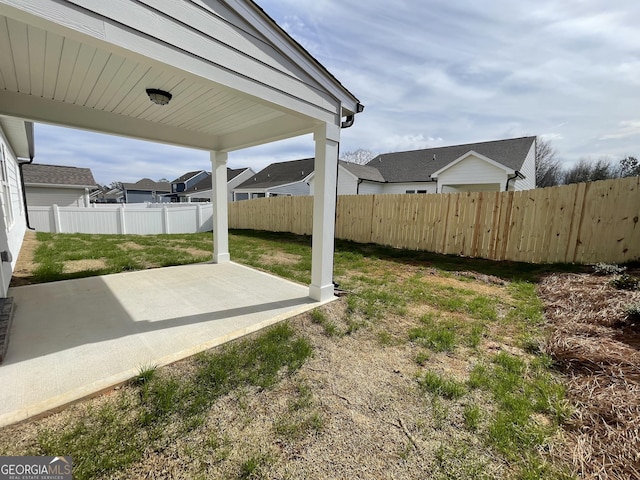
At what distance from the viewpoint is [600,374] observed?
7.61 ft

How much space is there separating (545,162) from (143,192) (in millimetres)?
54658

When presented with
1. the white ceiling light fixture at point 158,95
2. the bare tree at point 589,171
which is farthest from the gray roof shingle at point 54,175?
the bare tree at point 589,171

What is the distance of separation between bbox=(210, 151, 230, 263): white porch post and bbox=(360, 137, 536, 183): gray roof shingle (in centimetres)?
1337

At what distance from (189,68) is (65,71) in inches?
78.9

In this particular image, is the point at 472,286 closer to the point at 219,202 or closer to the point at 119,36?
the point at 219,202

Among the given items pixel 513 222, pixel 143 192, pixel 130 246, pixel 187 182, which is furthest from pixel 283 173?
pixel 143 192

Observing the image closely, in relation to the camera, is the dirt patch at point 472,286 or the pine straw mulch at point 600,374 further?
the dirt patch at point 472,286

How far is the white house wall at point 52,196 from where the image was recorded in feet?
51.1

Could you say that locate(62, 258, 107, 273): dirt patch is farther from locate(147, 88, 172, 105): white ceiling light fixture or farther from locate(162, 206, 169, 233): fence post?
locate(162, 206, 169, 233): fence post

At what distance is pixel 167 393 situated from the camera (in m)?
2.04

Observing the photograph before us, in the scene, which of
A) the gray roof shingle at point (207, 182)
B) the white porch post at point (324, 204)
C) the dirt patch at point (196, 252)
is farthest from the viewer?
the gray roof shingle at point (207, 182)

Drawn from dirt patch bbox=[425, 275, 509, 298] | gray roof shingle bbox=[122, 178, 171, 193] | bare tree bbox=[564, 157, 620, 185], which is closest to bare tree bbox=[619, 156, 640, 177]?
bare tree bbox=[564, 157, 620, 185]

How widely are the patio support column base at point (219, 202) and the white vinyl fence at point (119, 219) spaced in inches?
328

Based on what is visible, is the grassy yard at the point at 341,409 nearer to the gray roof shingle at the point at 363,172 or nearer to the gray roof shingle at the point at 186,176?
the gray roof shingle at the point at 363,172
